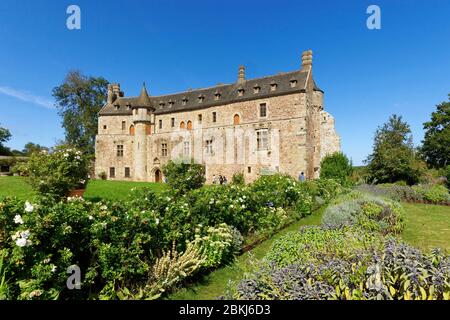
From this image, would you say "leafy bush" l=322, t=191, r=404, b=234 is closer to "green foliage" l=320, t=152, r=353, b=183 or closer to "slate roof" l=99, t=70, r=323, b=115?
"green foliage" l=320, t=152, r=353, b=183

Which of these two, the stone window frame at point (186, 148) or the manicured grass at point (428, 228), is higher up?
the stone window frame at point (186, 148)

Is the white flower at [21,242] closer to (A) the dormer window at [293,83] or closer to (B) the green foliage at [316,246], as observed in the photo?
(B) the green foliage at [316,246]

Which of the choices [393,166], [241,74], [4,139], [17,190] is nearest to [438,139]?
[393,166]

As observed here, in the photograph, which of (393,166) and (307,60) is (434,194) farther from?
(307,60)

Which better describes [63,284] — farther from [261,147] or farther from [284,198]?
[261,147]

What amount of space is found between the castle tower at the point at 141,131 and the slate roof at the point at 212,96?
134 millimetres

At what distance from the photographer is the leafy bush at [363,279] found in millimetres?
2803

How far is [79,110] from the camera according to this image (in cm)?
4028

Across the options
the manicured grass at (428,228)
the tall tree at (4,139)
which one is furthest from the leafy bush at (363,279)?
the tall tree at (4,139)

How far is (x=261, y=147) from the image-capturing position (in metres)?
26.4

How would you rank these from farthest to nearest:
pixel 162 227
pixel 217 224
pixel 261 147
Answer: pixel 261 147 → pixel 217 224 → pixel 162 227

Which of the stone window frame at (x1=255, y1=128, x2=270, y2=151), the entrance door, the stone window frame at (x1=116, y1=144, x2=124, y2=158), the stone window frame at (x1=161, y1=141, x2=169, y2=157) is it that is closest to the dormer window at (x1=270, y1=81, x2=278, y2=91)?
the stone window frame at (x1=255, y1=128, x2=270, y2=151)
